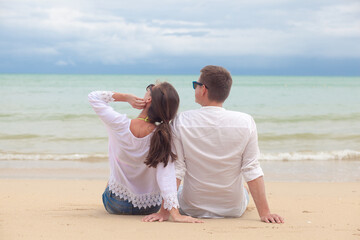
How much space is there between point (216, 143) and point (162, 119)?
18.6 inches

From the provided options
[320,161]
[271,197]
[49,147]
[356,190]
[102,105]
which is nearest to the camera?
[102,105]

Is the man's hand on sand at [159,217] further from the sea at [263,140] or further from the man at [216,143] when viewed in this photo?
the sea at [263,140]

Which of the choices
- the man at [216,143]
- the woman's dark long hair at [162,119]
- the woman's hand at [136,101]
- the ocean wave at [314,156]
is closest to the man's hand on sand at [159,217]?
the man at [216,143]

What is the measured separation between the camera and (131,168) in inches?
135

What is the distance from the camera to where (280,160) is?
855 cm

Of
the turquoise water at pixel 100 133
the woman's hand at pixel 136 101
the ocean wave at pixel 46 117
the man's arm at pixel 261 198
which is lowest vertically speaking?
the ocean wave at pixel 46 117

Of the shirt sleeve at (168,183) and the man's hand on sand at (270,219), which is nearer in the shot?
the shirt sleeve at (168,183)

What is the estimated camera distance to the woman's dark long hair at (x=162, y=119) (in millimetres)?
3139

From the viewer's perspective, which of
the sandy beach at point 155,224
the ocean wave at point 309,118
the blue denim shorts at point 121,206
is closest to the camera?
the sandy beach at point 155,224

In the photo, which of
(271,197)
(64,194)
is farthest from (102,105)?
(271,197)

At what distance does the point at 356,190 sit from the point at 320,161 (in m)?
2.75

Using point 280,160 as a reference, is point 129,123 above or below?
above

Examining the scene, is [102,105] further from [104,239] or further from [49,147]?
[49,147]

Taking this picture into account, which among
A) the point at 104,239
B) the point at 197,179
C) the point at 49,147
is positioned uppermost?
the point at 197,179
